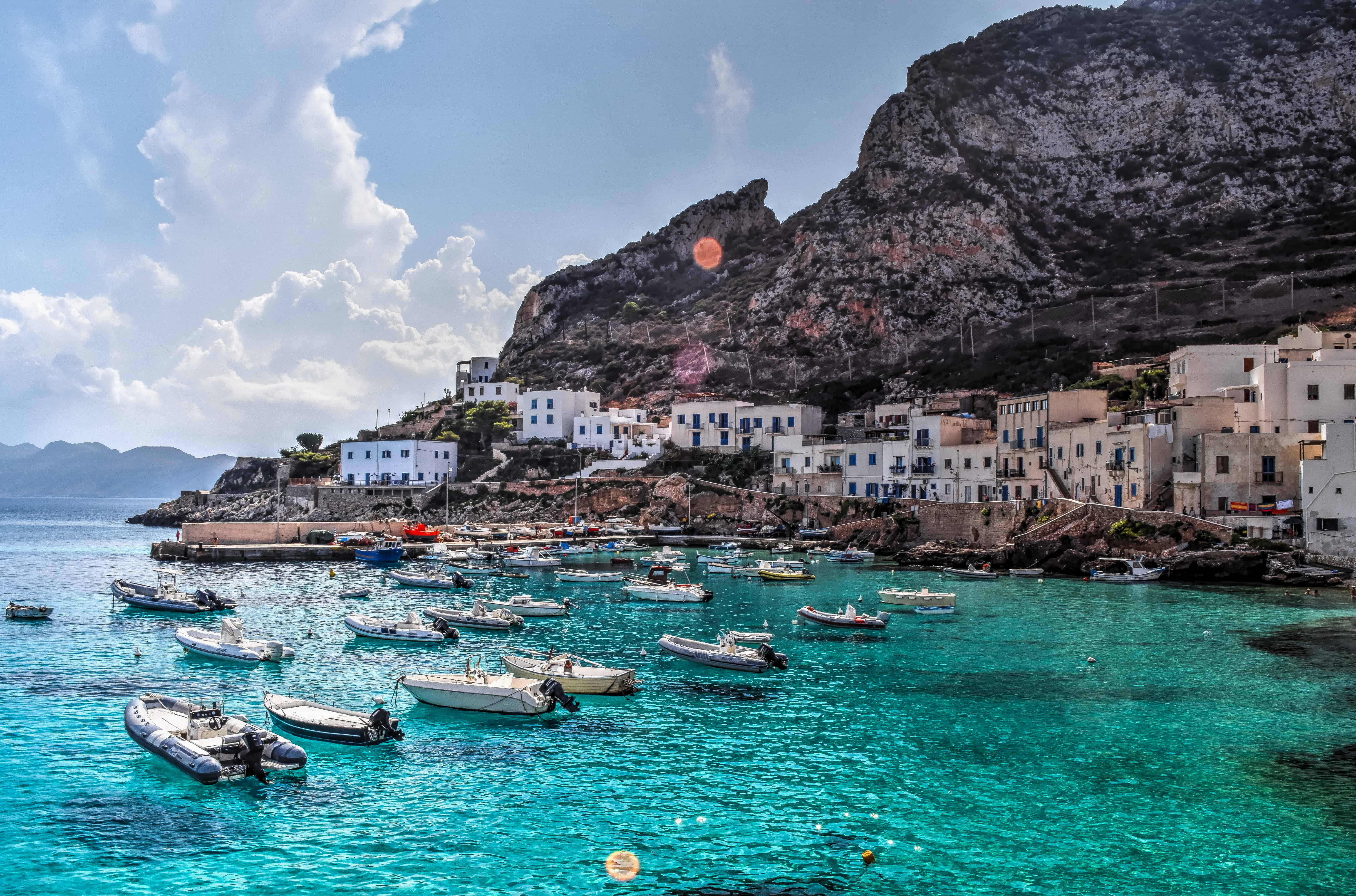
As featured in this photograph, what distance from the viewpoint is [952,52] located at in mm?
184875

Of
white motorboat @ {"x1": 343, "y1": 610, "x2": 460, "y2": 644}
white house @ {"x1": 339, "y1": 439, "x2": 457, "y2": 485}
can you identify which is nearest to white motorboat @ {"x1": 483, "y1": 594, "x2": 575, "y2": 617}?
white motorboat @ {"x1": 343, "y1": 610, "x2": 460, "y2": 644}

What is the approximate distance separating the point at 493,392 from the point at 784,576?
8443cm

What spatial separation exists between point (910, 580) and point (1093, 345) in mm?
74482

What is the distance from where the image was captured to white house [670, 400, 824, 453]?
355 feet

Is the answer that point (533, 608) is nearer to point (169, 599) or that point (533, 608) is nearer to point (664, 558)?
point (169, 599)

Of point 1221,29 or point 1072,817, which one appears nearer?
point 1072,817

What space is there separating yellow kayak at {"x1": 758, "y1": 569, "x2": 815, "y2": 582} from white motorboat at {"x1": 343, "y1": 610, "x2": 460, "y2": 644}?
2747 cm

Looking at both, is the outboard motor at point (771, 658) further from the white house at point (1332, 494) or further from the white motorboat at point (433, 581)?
the white house at point (1332, 494)

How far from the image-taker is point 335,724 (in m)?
26.9

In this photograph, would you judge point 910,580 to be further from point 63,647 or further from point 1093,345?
point 1093,345

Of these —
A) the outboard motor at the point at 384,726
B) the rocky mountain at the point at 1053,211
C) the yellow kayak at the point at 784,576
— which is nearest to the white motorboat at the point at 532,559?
the yellow kayak at the point at 784,576

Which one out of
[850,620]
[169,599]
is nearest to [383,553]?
[169,599]

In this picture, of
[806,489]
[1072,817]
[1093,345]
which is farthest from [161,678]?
[1093,345]

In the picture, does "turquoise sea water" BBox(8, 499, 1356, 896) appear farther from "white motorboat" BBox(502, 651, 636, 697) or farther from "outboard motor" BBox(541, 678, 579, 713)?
"white motorboat" BBox(502, 651, 636, 697)
